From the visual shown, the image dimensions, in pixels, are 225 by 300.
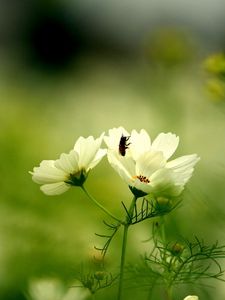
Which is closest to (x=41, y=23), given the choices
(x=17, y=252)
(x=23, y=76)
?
(x=23, y=76)

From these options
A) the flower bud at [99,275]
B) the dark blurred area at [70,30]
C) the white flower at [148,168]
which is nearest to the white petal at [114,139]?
the white flower at [148,168]

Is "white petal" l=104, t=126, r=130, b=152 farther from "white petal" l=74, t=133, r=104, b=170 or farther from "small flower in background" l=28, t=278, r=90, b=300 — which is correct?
"small flower in background" l=28, t=278, r=90, b=300

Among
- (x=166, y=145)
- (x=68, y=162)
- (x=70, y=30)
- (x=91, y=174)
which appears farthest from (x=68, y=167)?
(x=70, y=30)

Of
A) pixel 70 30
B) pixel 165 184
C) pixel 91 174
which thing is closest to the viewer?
pixel 165 184

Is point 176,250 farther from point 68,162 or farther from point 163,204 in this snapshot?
point 68,162

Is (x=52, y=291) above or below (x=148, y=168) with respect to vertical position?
below

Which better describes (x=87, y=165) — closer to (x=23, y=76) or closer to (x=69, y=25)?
(x=23, y=76)

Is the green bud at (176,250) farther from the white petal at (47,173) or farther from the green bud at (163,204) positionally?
the white petal at (47,173)
